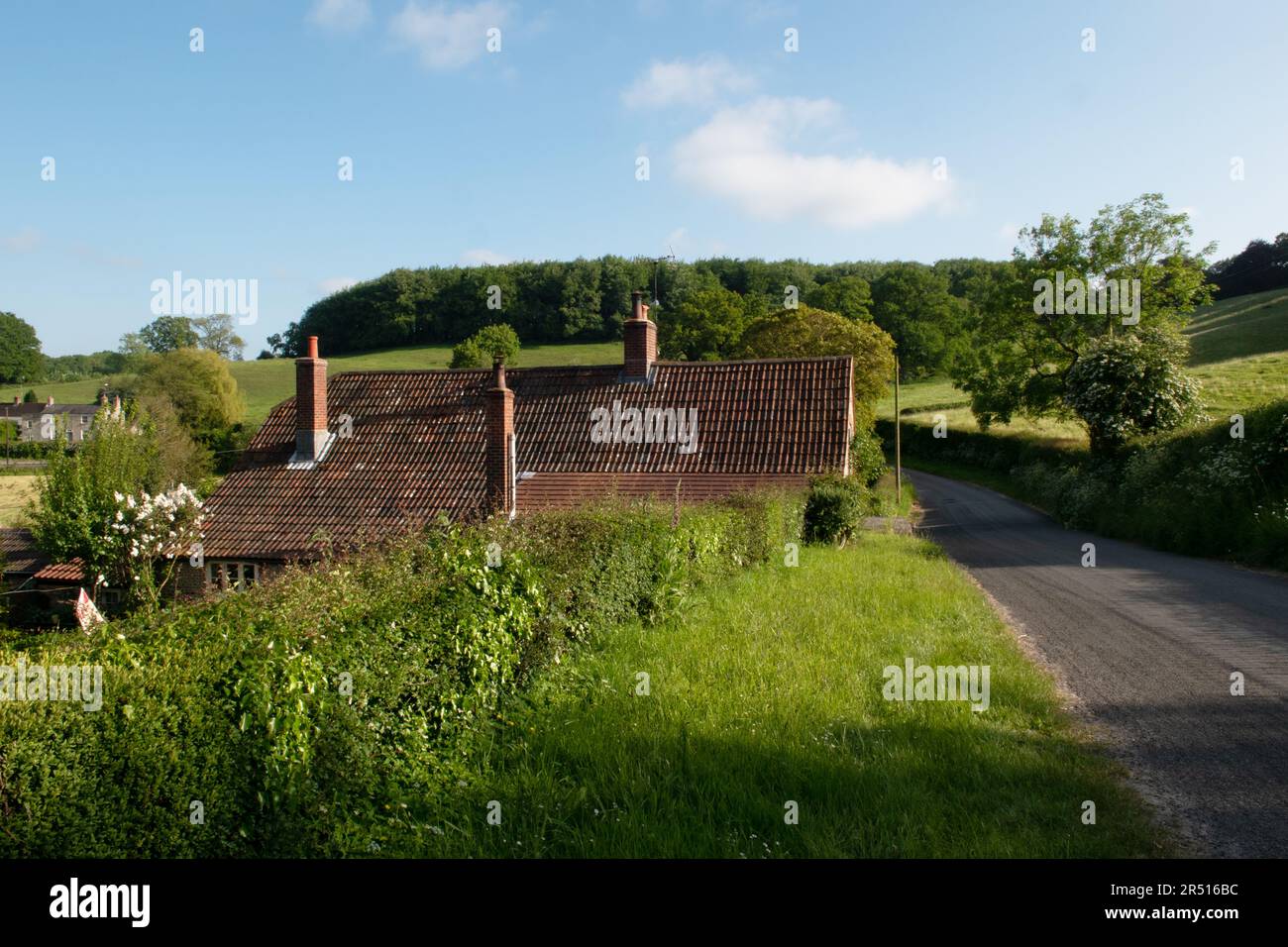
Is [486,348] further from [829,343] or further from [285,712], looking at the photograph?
[285,712]

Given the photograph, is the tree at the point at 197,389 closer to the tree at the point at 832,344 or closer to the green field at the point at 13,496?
the green field at the point at 13,496

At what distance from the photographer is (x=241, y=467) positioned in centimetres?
2428

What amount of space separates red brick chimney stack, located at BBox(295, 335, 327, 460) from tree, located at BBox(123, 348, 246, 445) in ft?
151

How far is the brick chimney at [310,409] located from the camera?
2411 cm

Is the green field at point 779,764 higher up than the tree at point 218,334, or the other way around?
the tree at point 218,334

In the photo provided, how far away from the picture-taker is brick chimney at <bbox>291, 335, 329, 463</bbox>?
2411 centimetres

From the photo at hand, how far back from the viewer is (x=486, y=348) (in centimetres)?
6053

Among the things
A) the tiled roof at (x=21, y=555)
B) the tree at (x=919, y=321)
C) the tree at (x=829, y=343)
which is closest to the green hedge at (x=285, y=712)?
the tiled roof at (x=21, y=555)

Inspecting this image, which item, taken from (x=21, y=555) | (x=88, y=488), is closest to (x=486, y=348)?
(x=21, y=555)

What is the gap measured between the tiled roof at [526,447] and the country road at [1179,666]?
5.90 metres

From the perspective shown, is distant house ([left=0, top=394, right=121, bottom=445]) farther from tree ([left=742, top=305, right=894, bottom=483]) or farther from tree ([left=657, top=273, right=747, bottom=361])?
tree ([left=742, top=305, right=894, bottom=483])

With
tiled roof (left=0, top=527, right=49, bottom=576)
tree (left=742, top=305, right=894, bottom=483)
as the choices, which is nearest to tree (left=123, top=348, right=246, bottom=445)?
tiled roof (left=0, top=527, right=49, bottom=576)

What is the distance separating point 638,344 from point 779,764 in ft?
64.7
